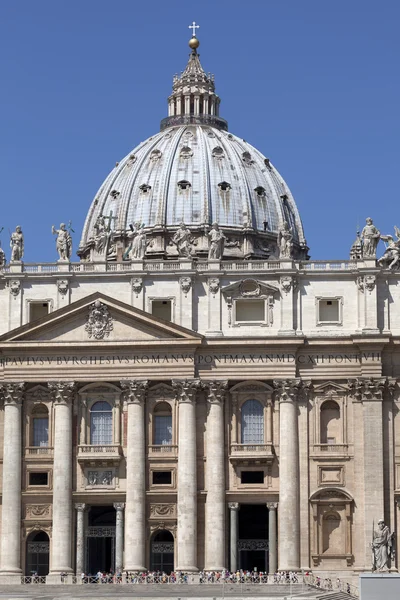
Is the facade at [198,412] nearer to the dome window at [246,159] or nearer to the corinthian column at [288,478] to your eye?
the corinthian column at [288,478]

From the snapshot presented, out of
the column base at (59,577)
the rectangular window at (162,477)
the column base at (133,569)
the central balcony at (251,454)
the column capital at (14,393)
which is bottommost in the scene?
the column base at (59,577)

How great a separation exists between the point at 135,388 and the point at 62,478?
6506 millimetres

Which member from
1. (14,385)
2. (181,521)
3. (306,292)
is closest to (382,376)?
(306,292)

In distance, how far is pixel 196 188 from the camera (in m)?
155

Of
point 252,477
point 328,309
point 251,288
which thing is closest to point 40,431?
point 252,477

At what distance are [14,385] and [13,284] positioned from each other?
19.6 feet

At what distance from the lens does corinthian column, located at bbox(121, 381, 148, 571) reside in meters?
100

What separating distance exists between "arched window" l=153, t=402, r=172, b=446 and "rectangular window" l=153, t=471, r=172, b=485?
1.75 meters

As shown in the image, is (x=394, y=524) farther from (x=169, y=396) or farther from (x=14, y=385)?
(x=14, y=385)

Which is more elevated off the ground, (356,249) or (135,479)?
(356,249)

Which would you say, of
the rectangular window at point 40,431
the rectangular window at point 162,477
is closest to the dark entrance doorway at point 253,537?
the rectangular window at point 162,477

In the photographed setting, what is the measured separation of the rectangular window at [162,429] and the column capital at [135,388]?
1.65m

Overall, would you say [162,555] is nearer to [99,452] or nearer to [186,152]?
[99,452]

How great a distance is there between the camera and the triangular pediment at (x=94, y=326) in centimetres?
10238
